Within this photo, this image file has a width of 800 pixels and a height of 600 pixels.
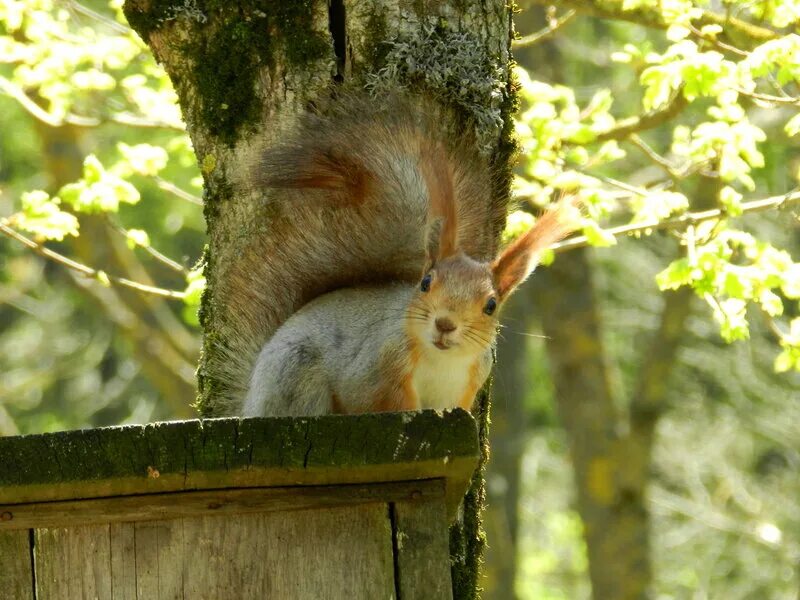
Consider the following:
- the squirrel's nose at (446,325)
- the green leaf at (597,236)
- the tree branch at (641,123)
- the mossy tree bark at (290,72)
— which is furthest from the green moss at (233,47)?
the tree branch at (641,123)

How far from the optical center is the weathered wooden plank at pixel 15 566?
202 centimetres

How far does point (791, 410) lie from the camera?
11398mm

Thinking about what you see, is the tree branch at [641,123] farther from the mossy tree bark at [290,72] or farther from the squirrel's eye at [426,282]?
the squirrel's eye at [426,282]

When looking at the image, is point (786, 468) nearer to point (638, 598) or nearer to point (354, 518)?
point (638, 598)

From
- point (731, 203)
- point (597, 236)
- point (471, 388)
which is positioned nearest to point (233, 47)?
point (471, 388)

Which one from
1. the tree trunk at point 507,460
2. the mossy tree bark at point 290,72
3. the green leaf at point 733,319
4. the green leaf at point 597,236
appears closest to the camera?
the mossy tree bark at point 290,72

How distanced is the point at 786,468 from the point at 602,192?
9.17 m

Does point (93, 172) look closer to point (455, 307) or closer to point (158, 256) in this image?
point (158, 256)

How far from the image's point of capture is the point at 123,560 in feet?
6.74

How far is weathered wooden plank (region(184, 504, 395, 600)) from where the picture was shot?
2.05 meters

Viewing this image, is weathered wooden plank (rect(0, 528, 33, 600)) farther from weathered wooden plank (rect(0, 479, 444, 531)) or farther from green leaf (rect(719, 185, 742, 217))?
green leaf (rect(719, 185, 742, 217))

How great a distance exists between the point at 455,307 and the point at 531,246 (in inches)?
8.5

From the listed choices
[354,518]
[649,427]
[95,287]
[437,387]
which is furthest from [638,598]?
[354,518]

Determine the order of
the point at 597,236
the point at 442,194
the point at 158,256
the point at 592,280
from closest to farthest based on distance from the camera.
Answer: the point at 442,194, the point at 597,236, the point at 158,256, the point at 592,280
